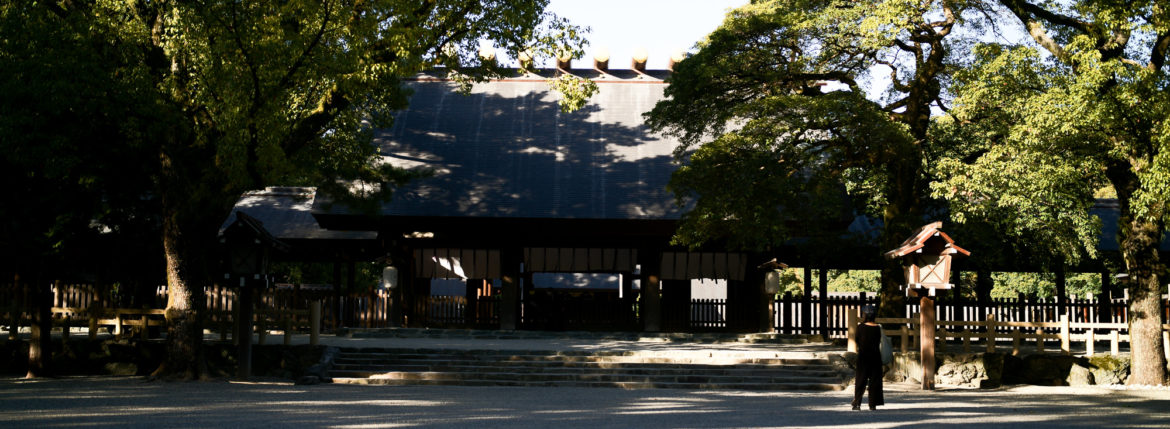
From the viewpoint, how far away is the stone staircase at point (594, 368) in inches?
599

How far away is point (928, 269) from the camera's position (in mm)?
14445

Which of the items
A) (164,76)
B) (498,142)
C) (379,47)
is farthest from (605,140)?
(164,76)

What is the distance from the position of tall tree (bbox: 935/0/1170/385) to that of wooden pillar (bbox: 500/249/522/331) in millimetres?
10258

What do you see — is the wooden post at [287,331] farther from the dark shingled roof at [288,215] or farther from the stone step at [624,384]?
the dark shingled roof at [288,215]

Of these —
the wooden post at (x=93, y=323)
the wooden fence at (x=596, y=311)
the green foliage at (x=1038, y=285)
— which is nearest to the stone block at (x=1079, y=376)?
the wooden fence at (x=596, y=311)

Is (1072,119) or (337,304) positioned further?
(337,304)

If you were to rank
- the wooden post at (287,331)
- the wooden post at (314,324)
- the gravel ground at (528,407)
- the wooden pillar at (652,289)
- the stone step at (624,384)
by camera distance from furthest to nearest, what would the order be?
the wooden pillar at (652,289), the wooden post at (314,324), the wooden post at (287,331), the stone step at (624,384), the gravel ground at (528,407)

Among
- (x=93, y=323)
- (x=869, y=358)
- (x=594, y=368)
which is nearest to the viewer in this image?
(x=869, y=358)

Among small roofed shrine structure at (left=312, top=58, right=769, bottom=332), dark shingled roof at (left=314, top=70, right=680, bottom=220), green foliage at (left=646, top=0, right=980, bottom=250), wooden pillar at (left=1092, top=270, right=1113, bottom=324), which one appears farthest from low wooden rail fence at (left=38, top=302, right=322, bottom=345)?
wooden pillar at (left=1092, top=270, right=1113, bottom=324)

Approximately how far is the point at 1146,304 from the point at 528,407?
9854 millimetres

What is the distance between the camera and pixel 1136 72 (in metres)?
13.6

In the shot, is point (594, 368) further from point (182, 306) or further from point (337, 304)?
point (337, 304)

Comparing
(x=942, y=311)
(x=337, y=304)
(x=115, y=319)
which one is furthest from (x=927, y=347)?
(x=337, y=304)

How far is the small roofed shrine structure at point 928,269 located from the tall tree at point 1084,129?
125 centimetres
